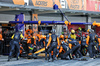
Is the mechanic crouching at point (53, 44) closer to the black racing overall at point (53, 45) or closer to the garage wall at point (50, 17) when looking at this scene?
the black racing overall at point (53, 45)

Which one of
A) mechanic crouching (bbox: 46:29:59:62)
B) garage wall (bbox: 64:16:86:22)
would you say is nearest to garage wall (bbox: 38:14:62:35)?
garage wall (bbox: 64:16:86:22)

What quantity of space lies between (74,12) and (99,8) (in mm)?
3278

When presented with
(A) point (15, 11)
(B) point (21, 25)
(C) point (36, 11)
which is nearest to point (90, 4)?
(C) point (36, 11)

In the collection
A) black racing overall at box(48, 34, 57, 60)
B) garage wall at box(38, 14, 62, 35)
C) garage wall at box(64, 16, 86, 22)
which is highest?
garage wall at box(38, 14, 62, 35)

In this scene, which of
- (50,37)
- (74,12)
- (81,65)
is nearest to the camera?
(81,65)

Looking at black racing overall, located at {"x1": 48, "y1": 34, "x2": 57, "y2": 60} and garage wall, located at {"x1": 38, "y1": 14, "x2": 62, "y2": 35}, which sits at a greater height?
garage wall, located at {"x1": 38, "y1": 14, "x2": 62, "y2": 35}

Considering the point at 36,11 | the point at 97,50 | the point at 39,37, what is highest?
the point at 36,11

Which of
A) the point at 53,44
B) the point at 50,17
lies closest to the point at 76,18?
the point at 50,17

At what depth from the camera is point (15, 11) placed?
68.0 ft

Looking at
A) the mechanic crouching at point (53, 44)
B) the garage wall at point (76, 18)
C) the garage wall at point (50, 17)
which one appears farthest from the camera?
the garage wall at point (76, 18)

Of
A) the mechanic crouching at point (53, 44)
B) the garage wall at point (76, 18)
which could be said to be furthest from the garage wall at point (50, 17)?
the mechanic crouching at point (53, 44)

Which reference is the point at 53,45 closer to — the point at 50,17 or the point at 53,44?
the point at 53,44

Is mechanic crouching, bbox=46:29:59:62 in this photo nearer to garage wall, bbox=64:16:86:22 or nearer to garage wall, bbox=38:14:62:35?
garage wall, bbox=38:14:62:35

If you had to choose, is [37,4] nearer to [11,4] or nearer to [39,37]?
[11,4]
